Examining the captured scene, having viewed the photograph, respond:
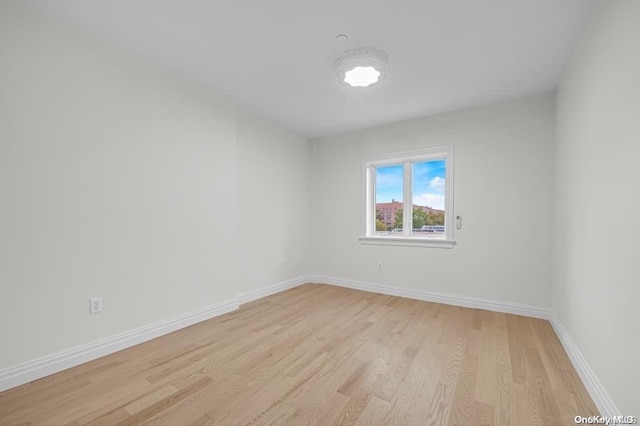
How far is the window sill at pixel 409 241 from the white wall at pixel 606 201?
1.32 m

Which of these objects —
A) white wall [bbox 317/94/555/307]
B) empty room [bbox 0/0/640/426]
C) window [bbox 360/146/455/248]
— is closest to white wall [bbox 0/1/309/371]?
empty room [bbox 0/0/640/426]

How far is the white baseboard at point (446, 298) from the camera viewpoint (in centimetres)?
307

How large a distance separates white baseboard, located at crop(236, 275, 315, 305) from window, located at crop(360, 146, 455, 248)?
3.97 feet

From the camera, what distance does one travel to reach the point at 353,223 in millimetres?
4387

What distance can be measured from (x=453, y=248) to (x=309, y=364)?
2427 mm

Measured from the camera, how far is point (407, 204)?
13.2 feet

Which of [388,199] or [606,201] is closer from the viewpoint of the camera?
[606,201]

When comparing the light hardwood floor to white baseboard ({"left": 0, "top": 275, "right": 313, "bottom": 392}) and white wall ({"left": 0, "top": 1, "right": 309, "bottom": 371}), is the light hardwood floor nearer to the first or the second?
white baseboard ({"left": 0, "top": 275, "right": 313, "bottom": 392})

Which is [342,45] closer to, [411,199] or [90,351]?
[411,199]

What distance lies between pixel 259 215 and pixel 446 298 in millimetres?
2719

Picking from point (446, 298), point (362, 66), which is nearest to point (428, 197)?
point (446, 298)

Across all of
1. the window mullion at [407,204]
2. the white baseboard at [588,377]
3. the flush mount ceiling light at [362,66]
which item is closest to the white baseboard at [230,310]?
the white baseboard at [588,377]

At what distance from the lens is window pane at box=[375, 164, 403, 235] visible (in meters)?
4.14

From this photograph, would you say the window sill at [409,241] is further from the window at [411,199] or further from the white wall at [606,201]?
the white wall at [606,201]
